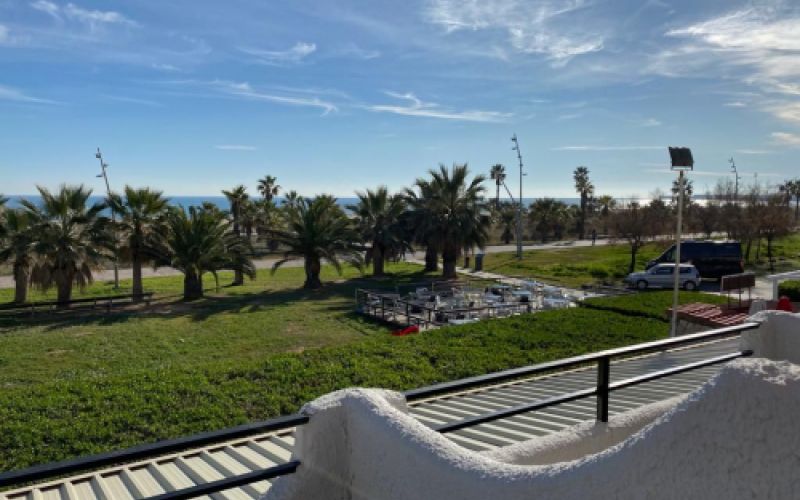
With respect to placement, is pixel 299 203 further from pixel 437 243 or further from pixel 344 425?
pixel 344 425

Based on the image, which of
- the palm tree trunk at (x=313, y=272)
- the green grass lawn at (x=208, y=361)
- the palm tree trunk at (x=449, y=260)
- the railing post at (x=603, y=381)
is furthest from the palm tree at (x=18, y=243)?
the railing post at (x=603, y=381)

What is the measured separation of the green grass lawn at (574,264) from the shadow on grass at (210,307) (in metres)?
8.91

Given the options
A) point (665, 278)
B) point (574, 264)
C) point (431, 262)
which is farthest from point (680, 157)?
point (574, 264)

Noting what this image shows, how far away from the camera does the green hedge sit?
56.5ft

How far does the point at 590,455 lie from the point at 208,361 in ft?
40.5

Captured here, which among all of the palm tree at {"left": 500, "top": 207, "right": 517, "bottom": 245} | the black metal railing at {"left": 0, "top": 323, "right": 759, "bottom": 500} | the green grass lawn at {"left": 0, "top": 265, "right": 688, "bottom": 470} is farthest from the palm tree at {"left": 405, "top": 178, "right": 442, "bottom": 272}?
the palm tree at {"left": 500, "top": 207, "right": 517, "bottom": 245}

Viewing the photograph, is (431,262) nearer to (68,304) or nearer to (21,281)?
(68,304)

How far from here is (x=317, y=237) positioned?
27.9 metres

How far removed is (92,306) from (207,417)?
16510mm

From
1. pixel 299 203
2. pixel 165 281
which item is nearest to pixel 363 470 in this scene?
pixel 299 203

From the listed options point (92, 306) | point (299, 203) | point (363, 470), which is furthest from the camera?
point (299, 203)

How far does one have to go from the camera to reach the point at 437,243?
31.2 meters

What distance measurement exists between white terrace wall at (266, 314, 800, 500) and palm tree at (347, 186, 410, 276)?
1138 inches

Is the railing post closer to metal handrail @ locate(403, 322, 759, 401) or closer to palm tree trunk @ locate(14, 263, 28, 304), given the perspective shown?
metal handrail @ locate(403, 322, 759, 401)
